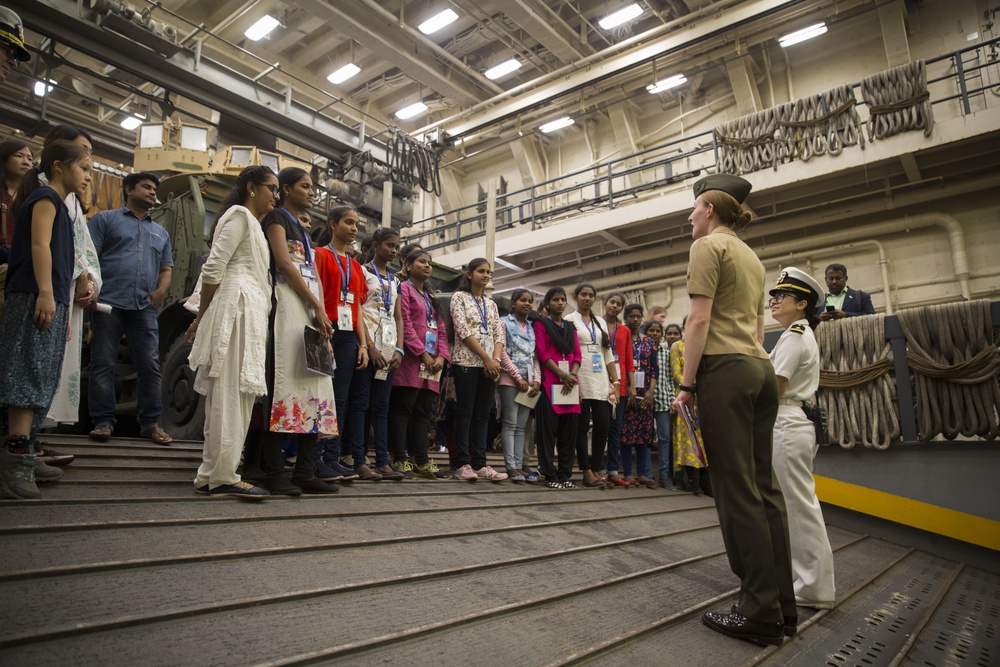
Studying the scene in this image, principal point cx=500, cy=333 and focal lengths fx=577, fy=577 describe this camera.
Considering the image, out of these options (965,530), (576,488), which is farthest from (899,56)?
(576,488)

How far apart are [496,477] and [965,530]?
332cm

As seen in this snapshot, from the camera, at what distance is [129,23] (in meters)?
7.06

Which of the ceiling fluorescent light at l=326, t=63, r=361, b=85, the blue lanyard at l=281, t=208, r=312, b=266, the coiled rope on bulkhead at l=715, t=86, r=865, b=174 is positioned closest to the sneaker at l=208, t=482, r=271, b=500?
the blue lanyard at l=281, t=208, r=312, b=266

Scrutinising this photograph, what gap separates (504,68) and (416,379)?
1091 centimetres

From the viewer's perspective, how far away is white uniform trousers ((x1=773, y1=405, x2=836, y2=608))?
2.33 meters

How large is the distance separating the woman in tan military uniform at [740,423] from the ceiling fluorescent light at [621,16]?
34.8 feet

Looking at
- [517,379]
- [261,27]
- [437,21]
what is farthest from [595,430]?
[261,27]

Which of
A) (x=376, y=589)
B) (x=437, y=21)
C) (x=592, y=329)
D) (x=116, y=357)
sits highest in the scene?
(x=437, y=21)

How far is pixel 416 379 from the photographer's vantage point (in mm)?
3658

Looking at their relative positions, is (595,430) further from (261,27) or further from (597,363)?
(261,27)

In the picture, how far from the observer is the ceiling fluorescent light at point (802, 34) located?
962cm

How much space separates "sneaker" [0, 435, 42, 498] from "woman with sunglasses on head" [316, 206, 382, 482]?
126 centimetres

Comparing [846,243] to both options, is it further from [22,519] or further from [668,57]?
[22,519]

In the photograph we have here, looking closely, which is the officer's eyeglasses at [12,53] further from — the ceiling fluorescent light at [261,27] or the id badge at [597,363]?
the ceiling fluorescent light at [261,27]
